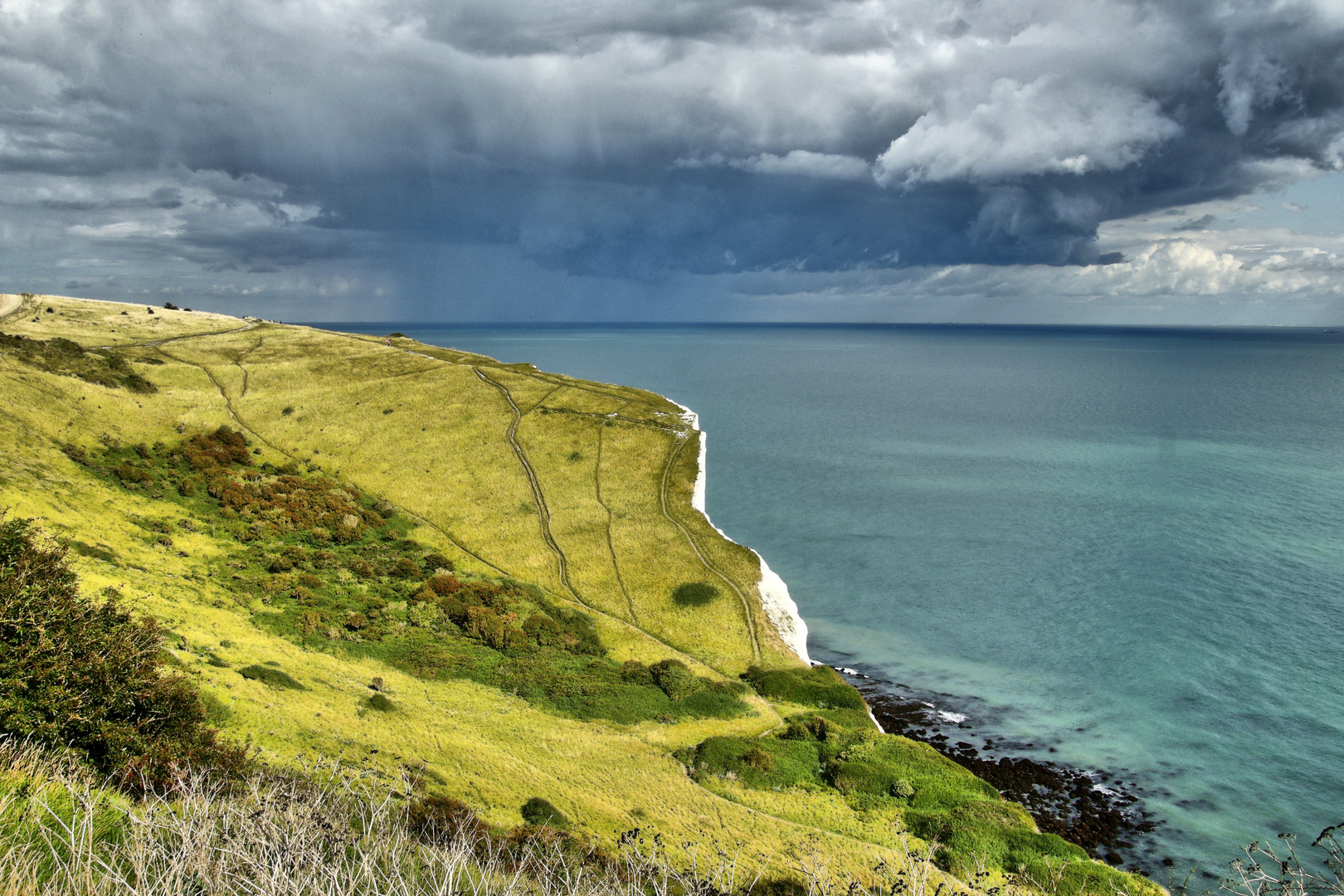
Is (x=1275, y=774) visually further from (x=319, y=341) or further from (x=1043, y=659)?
(x=319, y=341)

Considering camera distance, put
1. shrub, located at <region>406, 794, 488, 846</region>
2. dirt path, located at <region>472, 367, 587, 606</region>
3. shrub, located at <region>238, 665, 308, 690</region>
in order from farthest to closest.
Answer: dirt path, located at <region>472, 367, 587, 606</region>, shrub, located at <region>238, 665, 308, 690</region>, shrub, located at <region>406, 794, 488, 846</region>

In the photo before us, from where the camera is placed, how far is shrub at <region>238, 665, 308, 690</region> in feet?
113

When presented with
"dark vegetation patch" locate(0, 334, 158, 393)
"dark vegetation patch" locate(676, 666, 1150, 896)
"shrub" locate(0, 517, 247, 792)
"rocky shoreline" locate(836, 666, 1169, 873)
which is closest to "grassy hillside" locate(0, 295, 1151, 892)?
"dark vegetation patch" locate(676, 666, 1150, 896)

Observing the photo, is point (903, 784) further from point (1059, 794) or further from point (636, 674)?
point (636, 674)

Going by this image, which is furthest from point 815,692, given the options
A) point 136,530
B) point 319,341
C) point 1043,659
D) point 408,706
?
point 319,341

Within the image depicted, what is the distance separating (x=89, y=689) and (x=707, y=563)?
1687 inches

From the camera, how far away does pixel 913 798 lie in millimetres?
36031

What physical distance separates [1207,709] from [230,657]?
5768 centimetres

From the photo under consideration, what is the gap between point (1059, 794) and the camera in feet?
132

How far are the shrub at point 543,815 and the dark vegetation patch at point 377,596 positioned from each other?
10.2 m

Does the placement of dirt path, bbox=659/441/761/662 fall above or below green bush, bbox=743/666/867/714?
above

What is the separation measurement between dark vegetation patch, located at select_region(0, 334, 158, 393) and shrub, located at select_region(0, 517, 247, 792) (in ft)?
178

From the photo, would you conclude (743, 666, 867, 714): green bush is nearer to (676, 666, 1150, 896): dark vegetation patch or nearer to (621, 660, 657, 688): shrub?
(676, 666, 1150, 896): dark vegetation patch

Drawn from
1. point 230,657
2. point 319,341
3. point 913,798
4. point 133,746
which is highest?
point 319,341
